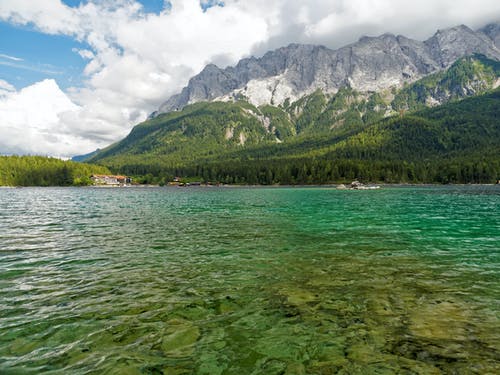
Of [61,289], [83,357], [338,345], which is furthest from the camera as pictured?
[61,289]

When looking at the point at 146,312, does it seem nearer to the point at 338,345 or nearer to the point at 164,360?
the point at 164,360

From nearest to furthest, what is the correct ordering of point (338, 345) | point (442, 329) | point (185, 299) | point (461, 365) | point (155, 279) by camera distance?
1. point (461, 365)
2. point (338, 345)
3. point (442, 329)
4. point (185, 299)
5. point (155, 279)

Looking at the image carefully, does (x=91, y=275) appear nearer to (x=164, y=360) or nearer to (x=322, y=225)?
(x=164, y=360)

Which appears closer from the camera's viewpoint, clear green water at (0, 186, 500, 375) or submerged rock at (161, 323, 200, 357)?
clear green water at (0, 186, 500, 375)

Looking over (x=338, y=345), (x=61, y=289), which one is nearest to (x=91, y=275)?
(x=61, y=289)

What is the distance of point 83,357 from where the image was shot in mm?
10070

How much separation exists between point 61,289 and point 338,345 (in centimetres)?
1504

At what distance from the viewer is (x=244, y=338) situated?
11414 mm

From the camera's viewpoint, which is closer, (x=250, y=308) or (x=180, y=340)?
(x=180, y=340)

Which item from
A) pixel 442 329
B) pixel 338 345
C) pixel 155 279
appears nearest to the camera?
pixel 338 345

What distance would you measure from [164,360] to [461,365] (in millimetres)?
9318

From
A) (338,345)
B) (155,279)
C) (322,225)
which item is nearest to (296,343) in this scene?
(338,345)

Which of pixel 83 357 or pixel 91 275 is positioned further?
pixel 91 275

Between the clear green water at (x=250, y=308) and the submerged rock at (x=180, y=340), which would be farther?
the submerged rock at (x=180, y=340)
